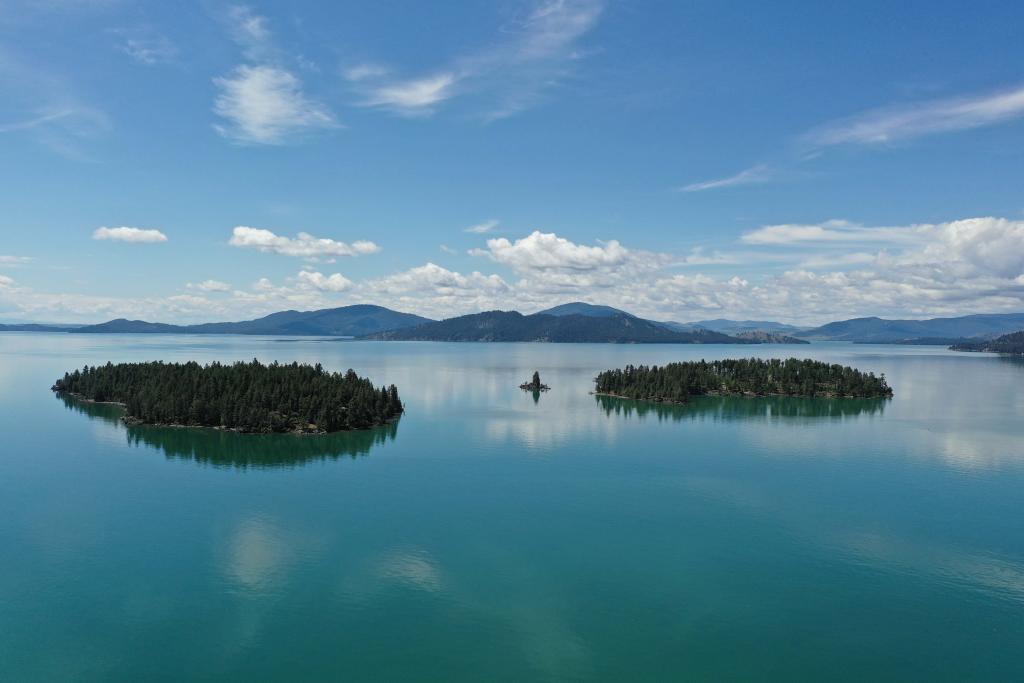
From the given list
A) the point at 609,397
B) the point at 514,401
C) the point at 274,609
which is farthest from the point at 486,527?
the point at 609,397

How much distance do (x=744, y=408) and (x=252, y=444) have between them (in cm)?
12042

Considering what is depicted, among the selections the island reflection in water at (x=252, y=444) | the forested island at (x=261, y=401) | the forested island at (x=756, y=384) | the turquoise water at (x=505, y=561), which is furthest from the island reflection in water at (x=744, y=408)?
the island reflection in water at (x=252, y=444)

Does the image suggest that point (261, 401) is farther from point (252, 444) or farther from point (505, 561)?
point (505, 561)

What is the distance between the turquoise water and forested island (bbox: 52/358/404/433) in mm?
8283

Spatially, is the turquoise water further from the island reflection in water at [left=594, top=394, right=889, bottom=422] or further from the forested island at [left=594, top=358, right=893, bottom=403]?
the forested island at [left=594, top=358, right=893, bottom=403]

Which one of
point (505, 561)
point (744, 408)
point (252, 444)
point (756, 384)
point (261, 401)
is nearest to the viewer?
point (505, 561)

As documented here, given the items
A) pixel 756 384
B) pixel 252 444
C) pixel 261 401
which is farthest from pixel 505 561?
pixel 756 384

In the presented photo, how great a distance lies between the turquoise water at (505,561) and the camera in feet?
133

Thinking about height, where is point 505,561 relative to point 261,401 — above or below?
below

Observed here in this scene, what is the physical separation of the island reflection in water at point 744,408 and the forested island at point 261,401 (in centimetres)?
6154

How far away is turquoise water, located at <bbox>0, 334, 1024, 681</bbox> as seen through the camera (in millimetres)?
40594

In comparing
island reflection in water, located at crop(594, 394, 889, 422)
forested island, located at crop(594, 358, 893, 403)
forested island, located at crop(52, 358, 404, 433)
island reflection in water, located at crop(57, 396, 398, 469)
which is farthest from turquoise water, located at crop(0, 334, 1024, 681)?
forested island, located at crop(594, 358, 893, 403)

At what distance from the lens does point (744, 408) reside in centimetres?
Result: 16362

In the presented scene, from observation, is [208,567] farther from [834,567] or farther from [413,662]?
[834,567]
